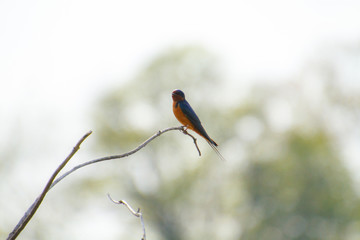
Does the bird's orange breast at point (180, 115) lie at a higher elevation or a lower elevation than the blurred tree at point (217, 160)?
higher

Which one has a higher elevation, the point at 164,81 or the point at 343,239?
the point at 164,81

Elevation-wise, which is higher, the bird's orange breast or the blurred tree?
the bird's orange breast

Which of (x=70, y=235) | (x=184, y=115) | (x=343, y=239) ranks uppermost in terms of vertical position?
(x=184, y=115)

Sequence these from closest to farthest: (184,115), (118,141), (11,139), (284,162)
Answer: (184,115) → (11,139) → (284,162) → (118,141)

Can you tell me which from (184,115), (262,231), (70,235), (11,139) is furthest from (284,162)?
(184,115)

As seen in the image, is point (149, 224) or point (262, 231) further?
point (149, 224)

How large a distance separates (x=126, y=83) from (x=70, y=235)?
8291mm

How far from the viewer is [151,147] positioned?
114 feet

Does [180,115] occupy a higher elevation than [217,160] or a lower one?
higher

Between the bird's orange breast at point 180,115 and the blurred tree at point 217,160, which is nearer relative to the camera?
the bird's orange breast at point 180,115

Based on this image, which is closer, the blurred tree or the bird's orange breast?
the bird's orange breast

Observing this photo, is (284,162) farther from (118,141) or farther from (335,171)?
(118,141)

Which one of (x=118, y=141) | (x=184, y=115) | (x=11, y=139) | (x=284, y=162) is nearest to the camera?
(x=184, y=115)

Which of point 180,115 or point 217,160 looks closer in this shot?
point 180,115
